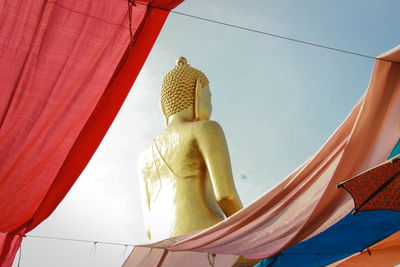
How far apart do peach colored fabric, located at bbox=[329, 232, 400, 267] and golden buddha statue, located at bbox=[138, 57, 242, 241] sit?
1169mm

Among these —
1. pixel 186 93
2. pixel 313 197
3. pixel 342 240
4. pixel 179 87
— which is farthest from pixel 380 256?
pixel 179 87

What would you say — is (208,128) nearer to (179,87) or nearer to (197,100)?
(197,100)

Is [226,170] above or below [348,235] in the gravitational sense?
above

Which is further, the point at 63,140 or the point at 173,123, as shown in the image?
the point at 173,123

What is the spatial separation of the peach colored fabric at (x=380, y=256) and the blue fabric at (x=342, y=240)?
0.26 m

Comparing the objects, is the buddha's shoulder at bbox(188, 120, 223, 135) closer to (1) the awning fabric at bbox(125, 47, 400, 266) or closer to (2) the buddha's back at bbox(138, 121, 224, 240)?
(2) the buddha's back at bbox(138, 121, 224, 240)

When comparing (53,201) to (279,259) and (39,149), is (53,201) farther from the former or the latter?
(279,259)

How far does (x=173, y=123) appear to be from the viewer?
5148 millimetres

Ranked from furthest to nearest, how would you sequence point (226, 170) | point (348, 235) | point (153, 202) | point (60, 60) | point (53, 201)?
point (153, 202) < point (226, 170) < point (348, 235) < point (53, 201) < point (60, 60)

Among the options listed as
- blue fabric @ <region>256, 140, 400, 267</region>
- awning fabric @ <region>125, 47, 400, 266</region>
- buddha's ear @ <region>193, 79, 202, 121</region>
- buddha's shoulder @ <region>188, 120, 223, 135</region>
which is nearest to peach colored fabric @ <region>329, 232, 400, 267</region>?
blue fabric @ <region>256, 140, 400, 267</region>

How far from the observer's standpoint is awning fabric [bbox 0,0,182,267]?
198 cm

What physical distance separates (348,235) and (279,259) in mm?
560

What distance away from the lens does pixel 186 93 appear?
5.27m

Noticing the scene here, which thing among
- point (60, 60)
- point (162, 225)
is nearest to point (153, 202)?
point (162, 225)
